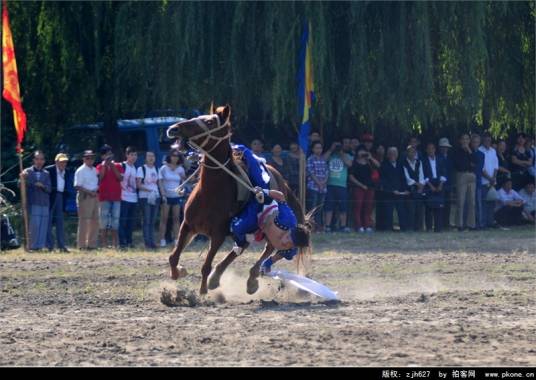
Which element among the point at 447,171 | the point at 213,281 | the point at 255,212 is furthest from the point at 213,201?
the point at 447,171

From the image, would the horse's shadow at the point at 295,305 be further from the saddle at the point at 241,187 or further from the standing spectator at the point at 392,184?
the standing spectator at the point at 392,184

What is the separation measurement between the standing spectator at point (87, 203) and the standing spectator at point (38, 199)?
0.58 meters

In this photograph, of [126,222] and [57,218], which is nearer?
[57,218]

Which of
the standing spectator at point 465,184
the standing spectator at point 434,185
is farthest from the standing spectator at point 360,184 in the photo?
the standing spectator at point 465,184

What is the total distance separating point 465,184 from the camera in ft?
75.0

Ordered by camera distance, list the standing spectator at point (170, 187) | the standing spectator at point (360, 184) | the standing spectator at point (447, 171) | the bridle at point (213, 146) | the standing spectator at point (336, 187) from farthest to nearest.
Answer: the standing spectator at point (447, 171) < the standing spectator at point (360, 184) < the standing spectator at point (336, 187) < the standing spectator at point (170, 187) < the bridle at point (213, 146)

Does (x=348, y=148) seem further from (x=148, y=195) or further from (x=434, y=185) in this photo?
(x=148, y=195)

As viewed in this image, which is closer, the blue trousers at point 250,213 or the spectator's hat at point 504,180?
the blue trousers at point 250,213

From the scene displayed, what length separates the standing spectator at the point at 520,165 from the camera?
24406mm

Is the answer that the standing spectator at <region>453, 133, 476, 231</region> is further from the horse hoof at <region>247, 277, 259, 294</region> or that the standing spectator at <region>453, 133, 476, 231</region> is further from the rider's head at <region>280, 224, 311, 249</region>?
the horse hoof at <region>247, 277, 259, 294</region>

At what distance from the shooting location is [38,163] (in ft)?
60.1

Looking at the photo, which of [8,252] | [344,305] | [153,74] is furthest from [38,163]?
[344,305]

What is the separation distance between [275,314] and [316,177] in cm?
1103
